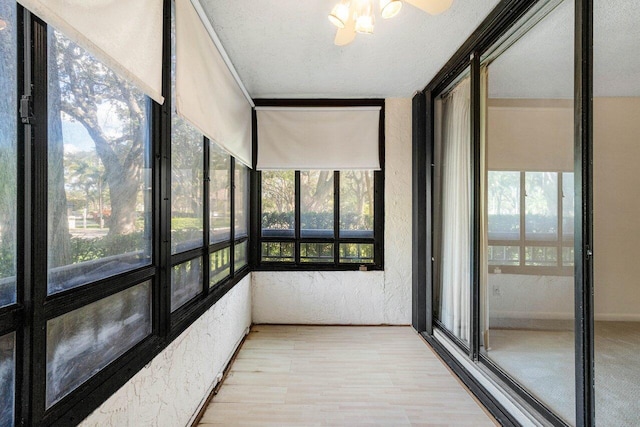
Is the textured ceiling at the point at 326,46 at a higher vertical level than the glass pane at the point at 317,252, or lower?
higher

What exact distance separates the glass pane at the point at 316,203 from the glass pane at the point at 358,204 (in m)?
0.17

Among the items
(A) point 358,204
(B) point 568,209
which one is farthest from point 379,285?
(B) point 568,209

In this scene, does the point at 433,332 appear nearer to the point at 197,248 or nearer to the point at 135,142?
the point at 197,248

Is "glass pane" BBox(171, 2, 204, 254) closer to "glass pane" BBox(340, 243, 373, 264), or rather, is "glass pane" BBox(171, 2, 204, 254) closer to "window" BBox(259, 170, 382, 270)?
"window" BBox(259, 170, 382, 270)

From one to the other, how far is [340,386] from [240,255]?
1.67 meters

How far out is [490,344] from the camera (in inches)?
96.2

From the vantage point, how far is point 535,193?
2.61m

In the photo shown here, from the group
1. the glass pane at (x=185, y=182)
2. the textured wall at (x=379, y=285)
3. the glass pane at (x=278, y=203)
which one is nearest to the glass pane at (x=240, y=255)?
the glass pane at (x=278, y=203)

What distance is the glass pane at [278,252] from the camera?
144 inches

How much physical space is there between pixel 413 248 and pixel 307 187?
1460mm

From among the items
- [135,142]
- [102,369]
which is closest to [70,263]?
[102,369]

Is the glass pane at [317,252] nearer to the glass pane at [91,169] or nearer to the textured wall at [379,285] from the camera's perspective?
the textured wall at [379,285]

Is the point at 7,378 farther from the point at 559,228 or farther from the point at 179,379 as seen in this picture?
the point at 559,228

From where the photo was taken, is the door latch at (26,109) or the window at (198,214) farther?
the window at (198,214)
